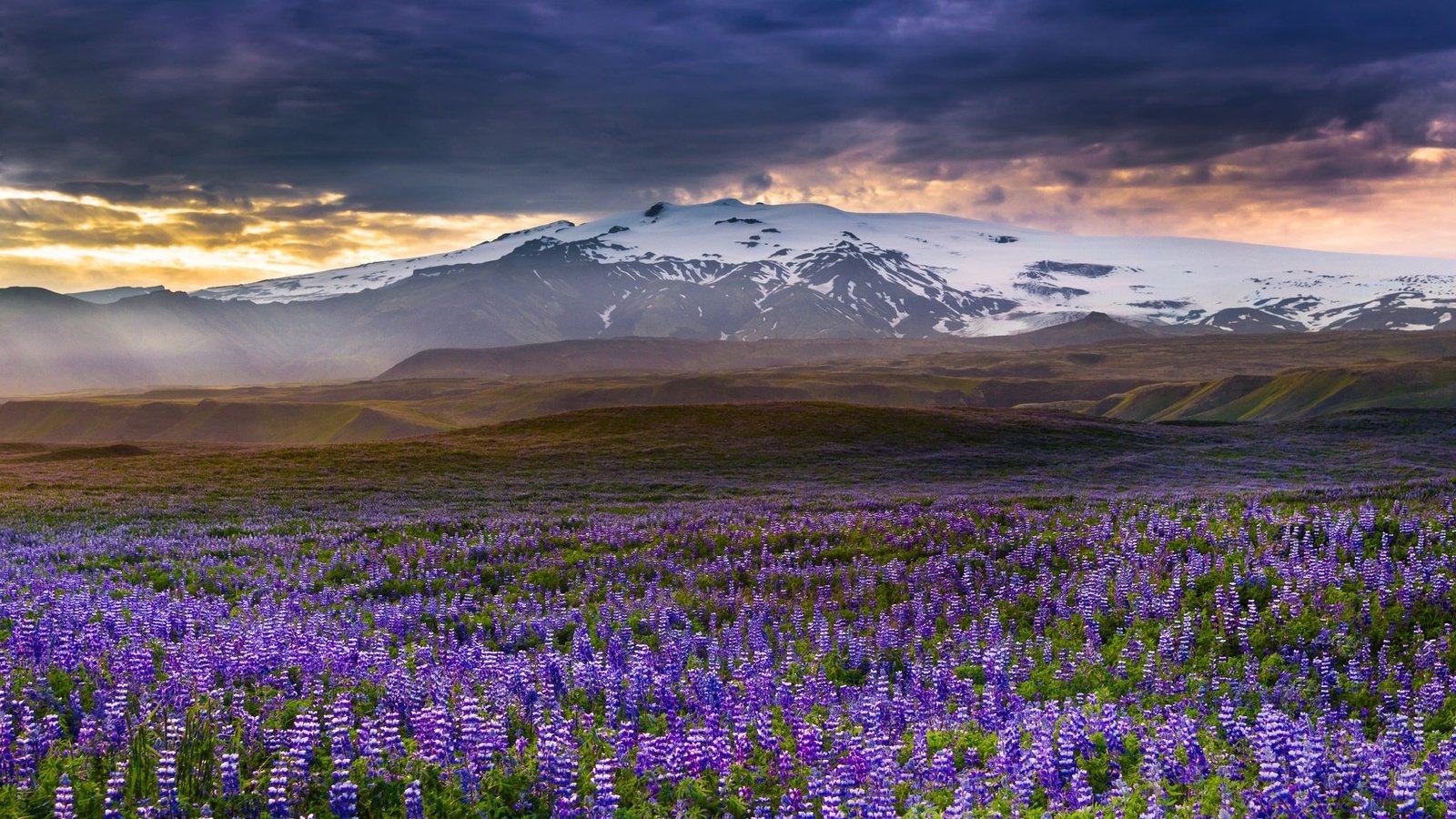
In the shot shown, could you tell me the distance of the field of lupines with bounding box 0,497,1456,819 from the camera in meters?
7.55

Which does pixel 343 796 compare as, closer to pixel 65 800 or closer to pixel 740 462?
pixel 65 800

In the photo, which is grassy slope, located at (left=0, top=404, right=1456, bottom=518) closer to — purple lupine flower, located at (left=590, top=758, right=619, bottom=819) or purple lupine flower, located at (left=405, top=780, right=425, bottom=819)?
purple lupine flower, located at (left=405, top=780, right=425, bottom=819)

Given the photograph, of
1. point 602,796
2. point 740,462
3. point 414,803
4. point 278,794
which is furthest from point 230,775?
point 740,462

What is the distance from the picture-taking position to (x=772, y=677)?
37.5 ft

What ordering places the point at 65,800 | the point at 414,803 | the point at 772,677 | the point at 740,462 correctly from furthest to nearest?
1. the point at 740,462
2. the point at 772,677
3. the point at 414,803
4. the point at 65,800

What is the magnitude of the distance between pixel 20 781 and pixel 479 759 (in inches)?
122

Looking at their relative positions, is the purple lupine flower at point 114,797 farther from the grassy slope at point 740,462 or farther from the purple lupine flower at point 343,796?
the grassy slope at point 740,462

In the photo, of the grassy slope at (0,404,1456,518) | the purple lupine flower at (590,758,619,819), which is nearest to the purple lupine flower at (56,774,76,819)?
the purple lupine flower at (590,758,619,819)

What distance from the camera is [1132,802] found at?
738 centimetres

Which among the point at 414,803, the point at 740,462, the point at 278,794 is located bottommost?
the point at 740,462

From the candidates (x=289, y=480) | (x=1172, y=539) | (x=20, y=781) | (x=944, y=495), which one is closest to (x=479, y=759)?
(x=20, y=781)

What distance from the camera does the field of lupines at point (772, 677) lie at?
7547 mm

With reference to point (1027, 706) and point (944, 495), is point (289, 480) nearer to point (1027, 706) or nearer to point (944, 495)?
point (944, 495)

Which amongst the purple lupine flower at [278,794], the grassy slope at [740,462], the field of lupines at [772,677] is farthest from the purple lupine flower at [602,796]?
the grassy slope at [740,462]
